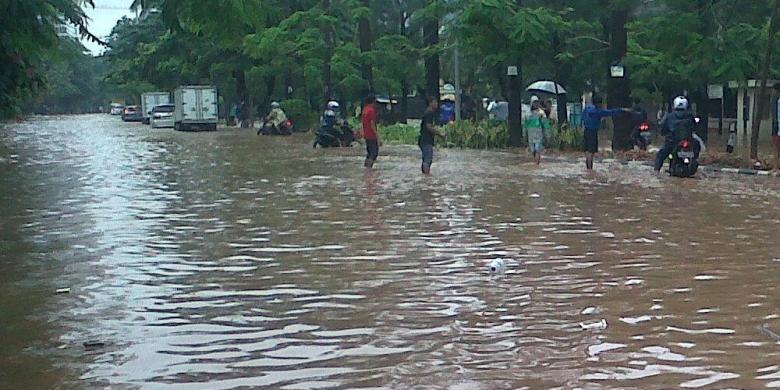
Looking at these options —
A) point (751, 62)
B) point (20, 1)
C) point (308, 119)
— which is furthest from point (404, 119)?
point (20, 1)

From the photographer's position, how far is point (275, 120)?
158 ft

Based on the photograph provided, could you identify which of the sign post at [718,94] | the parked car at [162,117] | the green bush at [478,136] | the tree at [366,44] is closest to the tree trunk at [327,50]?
the tree at [366,44]

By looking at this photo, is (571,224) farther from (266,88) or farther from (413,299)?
(266,88)

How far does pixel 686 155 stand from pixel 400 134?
19.9 m

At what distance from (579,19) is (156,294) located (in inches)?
983

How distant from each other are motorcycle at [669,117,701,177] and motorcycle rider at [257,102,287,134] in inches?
1118

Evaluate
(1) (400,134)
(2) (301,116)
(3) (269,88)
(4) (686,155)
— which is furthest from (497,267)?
(3) (269,88)

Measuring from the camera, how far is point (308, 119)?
171 ft

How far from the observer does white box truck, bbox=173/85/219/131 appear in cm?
5884

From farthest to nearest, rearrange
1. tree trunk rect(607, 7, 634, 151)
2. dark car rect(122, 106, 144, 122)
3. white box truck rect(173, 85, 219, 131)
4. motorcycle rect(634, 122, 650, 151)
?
dark car rect(122, 106, 144, 122) → white box truck rect(173, 85, 219, 131) → tree trunk rect(607, 7, 634, 151) → motorcycle rect(634, 122, 650, 151)

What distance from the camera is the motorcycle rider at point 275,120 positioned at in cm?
4791

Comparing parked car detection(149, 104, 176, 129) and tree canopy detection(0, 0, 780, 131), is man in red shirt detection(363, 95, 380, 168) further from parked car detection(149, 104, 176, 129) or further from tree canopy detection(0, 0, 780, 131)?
parked car detection(149, 104, 176, 129)

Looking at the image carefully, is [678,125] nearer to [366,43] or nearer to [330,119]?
[330,119]

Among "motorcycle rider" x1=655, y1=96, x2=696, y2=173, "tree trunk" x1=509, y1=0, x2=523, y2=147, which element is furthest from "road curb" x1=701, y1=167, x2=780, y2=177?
"tree trunk" x1=509, y1=0, x2=523, y2=147
